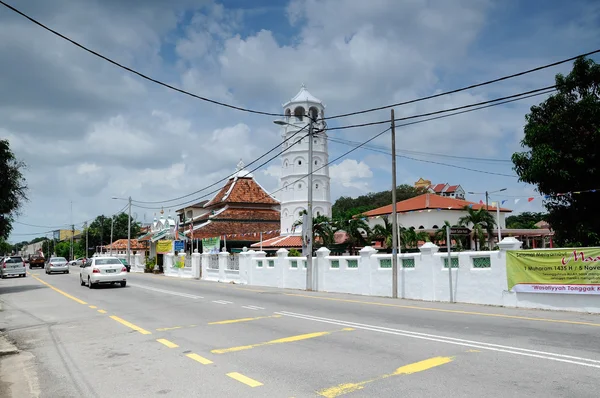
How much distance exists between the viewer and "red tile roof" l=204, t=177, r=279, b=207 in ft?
176

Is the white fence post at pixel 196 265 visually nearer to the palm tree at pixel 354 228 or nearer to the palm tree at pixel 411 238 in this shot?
the palm tree at pixel 354 228

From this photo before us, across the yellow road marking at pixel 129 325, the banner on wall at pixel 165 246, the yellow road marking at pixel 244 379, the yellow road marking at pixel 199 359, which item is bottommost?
the yellow road marking at pixel 129 325

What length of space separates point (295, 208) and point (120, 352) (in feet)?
135

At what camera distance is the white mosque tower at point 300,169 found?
4803cm

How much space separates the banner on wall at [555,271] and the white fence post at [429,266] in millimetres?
2746

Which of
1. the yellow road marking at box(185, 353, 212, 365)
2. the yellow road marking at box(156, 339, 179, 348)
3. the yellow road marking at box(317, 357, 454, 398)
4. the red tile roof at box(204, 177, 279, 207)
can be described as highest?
the red tile roof at box(204, 177, 279, 207)

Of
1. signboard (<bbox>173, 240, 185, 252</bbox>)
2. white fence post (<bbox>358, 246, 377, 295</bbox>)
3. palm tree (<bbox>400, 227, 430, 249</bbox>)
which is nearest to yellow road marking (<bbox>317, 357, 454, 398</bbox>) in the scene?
white fence post (<bbox>358, 246, 377, 295</bbox>)

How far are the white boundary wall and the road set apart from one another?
0.77 m

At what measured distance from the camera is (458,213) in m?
45.0

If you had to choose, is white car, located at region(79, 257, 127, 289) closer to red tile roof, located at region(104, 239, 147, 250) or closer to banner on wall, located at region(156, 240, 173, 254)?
banner on wall, located at region(156, 240, 173, 254)

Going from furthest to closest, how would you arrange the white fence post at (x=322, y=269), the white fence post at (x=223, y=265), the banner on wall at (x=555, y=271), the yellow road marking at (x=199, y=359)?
1. the white fence post at (x=223, y=265)
2. the white fence post at (x=322, y=269)
3. the banner on wall at (x=555, y=271)
4. the yellow road marking at (x=199, y=359)

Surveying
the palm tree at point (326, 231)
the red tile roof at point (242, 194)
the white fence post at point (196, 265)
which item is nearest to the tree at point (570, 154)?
the palm tree at point (326, 231)

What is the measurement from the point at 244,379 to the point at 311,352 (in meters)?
1.76

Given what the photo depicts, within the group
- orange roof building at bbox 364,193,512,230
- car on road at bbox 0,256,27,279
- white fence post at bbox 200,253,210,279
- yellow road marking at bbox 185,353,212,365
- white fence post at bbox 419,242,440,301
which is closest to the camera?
yellow road marking at bbox 185,353,212,365
